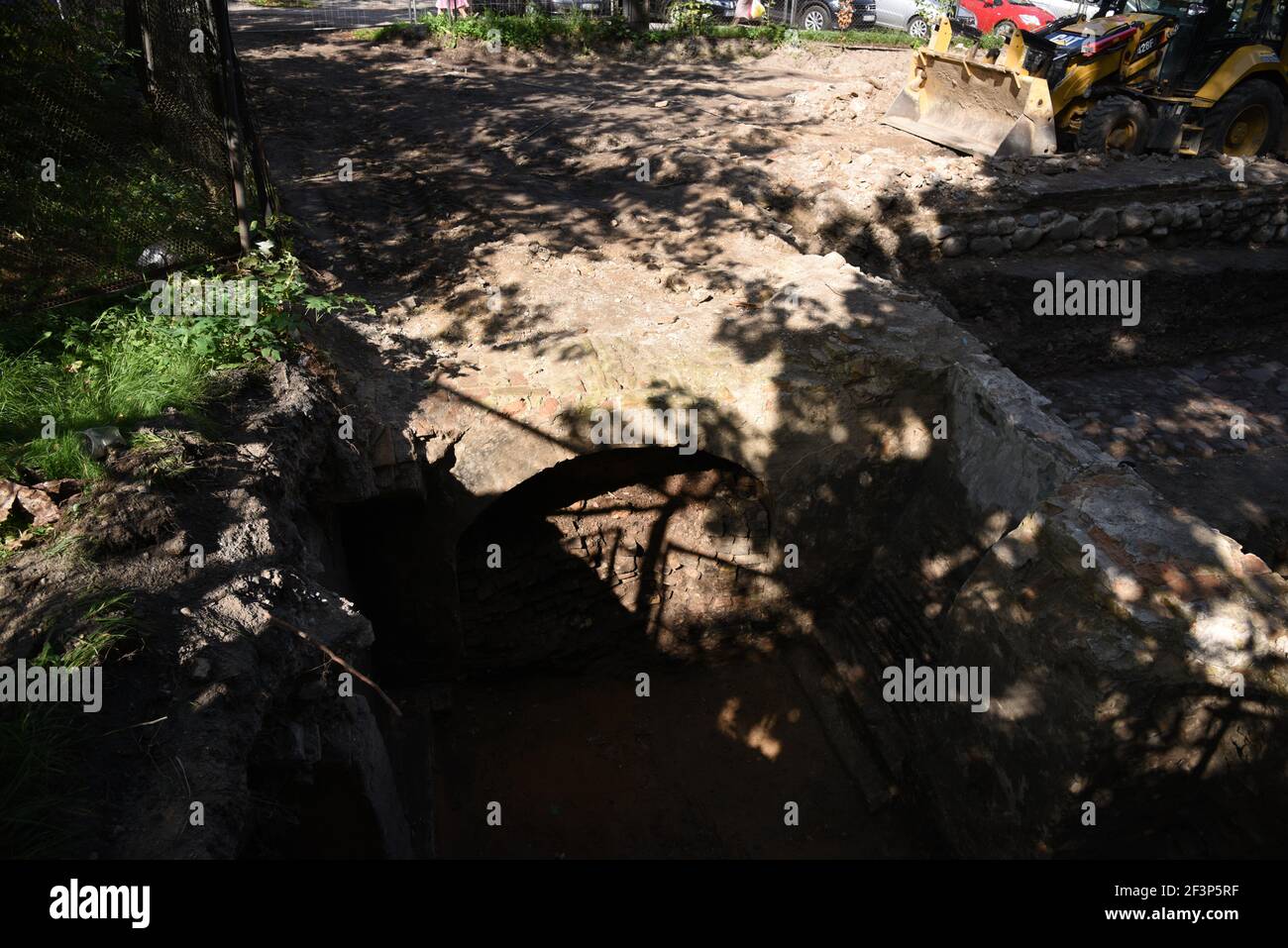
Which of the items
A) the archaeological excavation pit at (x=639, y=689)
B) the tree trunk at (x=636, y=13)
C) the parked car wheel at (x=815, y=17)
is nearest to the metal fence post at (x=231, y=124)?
the archaeological excavation pit at (x=639, y=689)

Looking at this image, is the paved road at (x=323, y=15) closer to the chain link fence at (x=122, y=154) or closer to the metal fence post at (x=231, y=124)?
the chain link fence at (x=122, y=154)

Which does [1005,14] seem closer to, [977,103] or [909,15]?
[909,15]

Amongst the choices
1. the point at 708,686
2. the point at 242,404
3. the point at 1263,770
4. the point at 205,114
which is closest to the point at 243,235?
A: the point at 205,114

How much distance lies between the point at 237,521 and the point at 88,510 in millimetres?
542

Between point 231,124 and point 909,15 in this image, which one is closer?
point 231,124

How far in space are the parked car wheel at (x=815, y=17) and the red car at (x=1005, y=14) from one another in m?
3.19

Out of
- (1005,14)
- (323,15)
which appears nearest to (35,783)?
(323,15)

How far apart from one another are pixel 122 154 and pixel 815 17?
50.7 ft

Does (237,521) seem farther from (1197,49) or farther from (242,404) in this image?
(1197,49)

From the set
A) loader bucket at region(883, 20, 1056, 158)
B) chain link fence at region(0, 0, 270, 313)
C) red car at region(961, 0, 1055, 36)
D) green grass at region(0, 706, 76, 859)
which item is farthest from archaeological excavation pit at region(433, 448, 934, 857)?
red car at region(961, 0, 1055, 36)

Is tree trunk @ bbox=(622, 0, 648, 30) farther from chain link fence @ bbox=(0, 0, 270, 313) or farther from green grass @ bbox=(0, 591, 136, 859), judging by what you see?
green grass @ bbox=(0, 591, 136, 859)

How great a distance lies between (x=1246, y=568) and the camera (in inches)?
161

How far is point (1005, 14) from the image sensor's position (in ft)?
56.6

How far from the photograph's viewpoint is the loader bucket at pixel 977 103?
912cm
